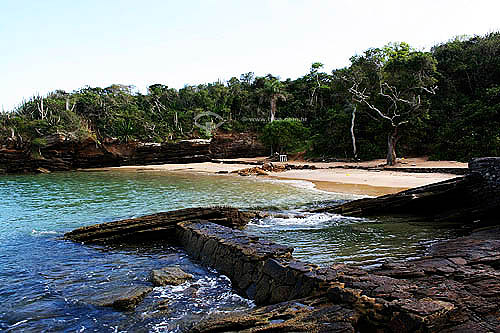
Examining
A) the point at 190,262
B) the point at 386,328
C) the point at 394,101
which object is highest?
the point at 394,101

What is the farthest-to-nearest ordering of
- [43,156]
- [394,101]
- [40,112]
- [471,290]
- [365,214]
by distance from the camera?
[40,112], [43,156], [394,101], [365,214], [471,290]

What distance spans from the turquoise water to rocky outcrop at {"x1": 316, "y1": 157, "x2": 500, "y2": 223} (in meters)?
1.15

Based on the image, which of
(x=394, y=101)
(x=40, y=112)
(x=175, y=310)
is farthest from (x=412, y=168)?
(x=40, y=112)

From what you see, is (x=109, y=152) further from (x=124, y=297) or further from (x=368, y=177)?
(x=124, y=297)

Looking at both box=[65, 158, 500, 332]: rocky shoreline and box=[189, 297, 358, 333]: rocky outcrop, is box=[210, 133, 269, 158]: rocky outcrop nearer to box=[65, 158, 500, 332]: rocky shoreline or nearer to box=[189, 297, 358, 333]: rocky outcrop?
box=[65, 158, 500, 332]: rocky shoreline

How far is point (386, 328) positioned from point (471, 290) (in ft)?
5.06

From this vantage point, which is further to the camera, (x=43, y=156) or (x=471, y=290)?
(x=43, y=156)

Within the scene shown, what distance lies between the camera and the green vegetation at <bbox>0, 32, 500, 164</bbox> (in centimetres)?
3020

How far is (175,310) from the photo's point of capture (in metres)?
5.89

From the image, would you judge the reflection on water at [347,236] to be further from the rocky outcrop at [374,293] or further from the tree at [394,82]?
the tree at [394,82]

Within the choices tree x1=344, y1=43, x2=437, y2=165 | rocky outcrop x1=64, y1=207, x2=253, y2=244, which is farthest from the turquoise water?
tree x1=344, y1=43, x2=437, y2=165

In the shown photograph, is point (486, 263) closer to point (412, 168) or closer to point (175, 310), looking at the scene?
point (175, 310)

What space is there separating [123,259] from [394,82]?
29.8 meters

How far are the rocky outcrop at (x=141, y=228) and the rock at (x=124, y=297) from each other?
387 cm
